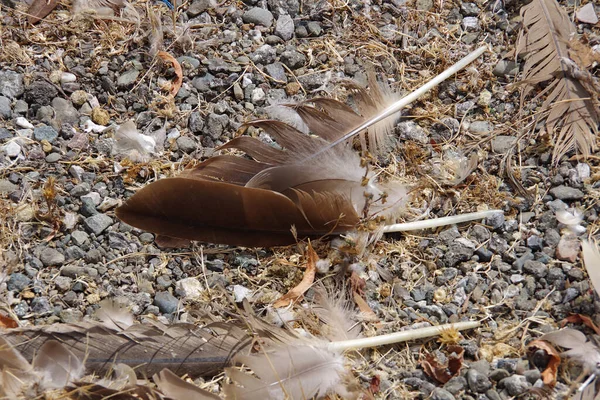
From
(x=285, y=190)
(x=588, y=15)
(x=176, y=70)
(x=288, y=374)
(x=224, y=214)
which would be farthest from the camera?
(x=588, y=15)

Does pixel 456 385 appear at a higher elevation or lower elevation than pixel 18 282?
lower

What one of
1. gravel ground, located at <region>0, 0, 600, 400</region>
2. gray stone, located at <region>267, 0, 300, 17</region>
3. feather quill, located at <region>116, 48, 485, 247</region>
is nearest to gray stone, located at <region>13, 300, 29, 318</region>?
gravel ground, located at <region>0, 0, 600, 400</region>

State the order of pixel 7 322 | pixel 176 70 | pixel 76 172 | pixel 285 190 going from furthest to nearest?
pixel 176 70, pixel 76 172, pixel 285 190, pixel 7 322

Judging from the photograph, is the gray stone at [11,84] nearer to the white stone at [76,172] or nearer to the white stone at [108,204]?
the white stone at [76,172]

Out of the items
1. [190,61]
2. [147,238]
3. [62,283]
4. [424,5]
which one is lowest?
[62,283]

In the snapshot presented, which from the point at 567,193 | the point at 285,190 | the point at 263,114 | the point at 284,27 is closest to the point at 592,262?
the point at 567,193

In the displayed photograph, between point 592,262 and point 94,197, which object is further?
point 94,197

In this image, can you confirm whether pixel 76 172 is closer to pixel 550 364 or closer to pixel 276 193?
pixel 276 193
